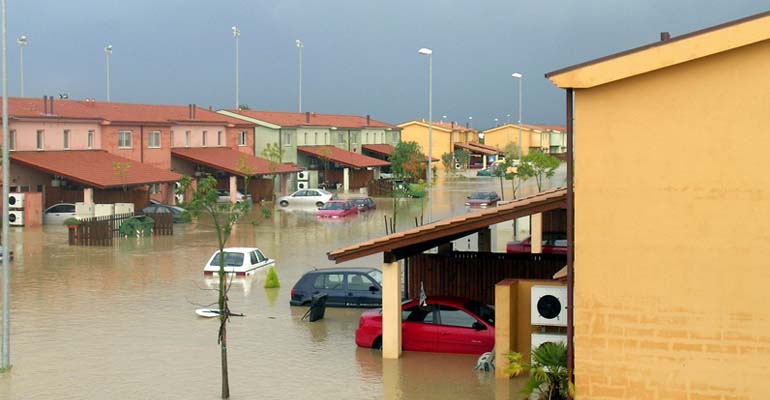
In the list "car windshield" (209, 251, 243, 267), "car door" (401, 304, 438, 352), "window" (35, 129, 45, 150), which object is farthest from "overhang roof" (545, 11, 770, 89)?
"window" (35, 129, 45, 150)

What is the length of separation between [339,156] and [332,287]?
185 ft

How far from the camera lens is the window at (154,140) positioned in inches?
2451

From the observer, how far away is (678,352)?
14.8 meters

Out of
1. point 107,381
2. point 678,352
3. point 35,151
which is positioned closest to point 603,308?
point 678,352

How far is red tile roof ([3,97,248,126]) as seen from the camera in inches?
2148

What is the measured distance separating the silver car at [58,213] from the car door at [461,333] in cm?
3336

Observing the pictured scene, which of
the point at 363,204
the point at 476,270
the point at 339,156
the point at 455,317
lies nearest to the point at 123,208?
the point at 363,204

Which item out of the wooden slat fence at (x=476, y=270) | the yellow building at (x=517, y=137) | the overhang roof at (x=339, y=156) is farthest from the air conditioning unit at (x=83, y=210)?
the yellow building at (x=517, y=137)

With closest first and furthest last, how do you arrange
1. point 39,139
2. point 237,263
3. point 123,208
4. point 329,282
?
point 329,282, point 237,263, point 123,208, point 39,139

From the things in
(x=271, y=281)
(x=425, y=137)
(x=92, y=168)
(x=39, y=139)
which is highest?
(x=425, y=137)

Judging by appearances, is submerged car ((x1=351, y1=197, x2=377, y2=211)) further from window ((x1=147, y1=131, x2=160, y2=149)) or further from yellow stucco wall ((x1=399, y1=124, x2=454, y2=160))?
yellow stucco wall ((x1=399, y1=124, x2=454, y2=160))

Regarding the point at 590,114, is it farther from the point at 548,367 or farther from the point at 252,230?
the point at 252,230

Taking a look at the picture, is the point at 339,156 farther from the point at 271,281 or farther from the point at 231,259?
the point at 271,281

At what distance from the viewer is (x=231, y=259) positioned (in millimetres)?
33000
